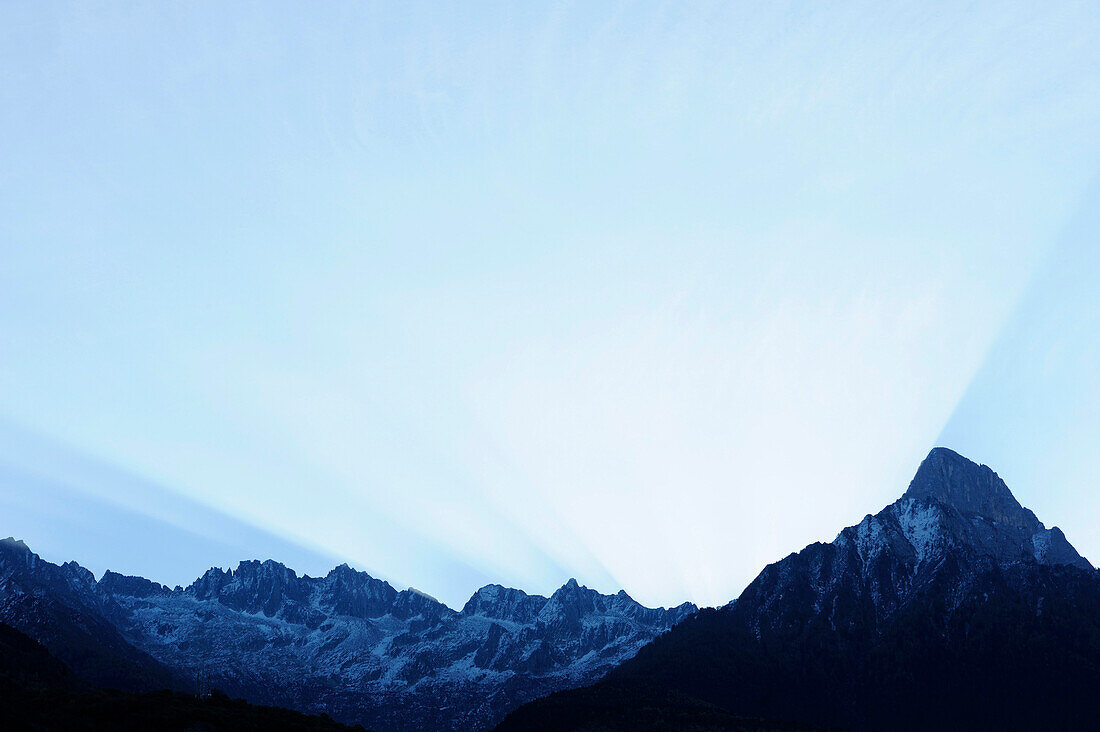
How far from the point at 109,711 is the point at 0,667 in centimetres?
5705

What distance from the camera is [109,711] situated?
155625 millimetres

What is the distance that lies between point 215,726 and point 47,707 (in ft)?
90.4

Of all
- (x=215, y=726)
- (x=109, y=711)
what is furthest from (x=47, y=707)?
(x=215, y=726)

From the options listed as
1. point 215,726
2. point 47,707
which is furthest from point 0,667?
point 215,726

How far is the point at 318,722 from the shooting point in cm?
18412

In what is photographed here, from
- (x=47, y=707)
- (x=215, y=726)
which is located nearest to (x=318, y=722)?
(x=215, y=726)

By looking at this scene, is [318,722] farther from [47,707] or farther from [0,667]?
[0,667]

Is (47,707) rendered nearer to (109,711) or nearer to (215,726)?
(109,711)

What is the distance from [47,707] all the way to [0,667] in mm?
52812

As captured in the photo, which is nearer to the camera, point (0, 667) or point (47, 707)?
point (47, 707)

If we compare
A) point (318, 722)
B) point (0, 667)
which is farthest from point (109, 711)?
point (0, 667)

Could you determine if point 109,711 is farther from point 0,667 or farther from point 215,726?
point 0,667

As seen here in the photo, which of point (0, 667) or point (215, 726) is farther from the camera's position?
point (0, 667)

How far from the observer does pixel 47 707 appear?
6029 inches
